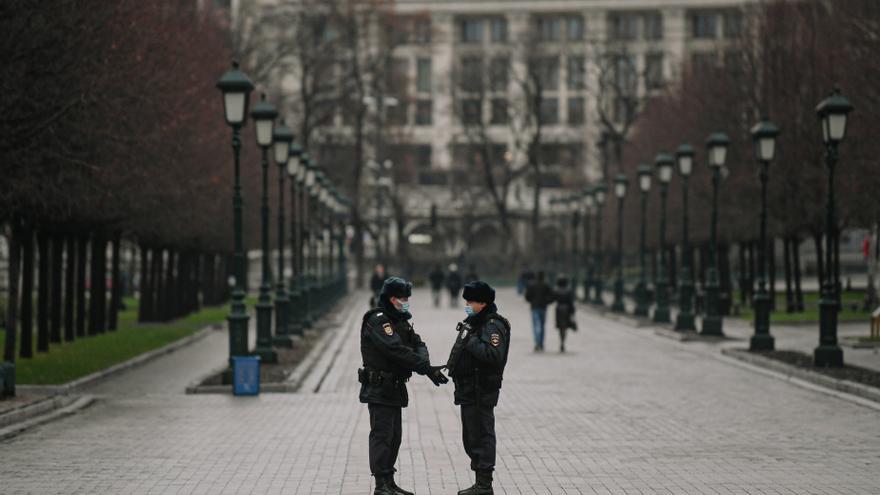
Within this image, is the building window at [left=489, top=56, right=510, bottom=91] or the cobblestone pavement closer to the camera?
the cobblestone pavement

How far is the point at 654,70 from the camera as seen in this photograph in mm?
121562

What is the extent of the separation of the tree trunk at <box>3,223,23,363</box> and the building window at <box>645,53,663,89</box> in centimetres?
5259

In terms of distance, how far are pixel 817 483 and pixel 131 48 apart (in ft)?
56.6

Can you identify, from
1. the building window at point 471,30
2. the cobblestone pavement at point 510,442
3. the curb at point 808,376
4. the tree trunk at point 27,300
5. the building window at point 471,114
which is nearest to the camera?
the cobblestone pavement at point 510,442

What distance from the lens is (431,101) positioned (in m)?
130

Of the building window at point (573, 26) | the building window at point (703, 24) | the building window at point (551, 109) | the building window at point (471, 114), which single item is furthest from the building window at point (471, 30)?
the building window at point (471, 114)

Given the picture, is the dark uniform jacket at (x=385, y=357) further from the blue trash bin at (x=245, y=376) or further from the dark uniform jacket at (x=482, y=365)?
the blue trash bin at (x=245, y=376)

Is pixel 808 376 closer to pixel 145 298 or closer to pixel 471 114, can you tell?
pixel 145 298

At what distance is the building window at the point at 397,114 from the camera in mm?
90750

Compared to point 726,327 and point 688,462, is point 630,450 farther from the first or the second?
point 726,327

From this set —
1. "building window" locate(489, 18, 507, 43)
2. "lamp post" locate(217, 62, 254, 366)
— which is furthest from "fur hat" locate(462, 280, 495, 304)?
"building window" locate(489, 18, 507, 43)

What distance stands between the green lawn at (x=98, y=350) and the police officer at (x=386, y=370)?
524 inches

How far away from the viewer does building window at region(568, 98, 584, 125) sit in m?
120

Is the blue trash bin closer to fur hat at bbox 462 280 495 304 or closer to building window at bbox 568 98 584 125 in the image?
fur hat at bbox 462 280 495 304
